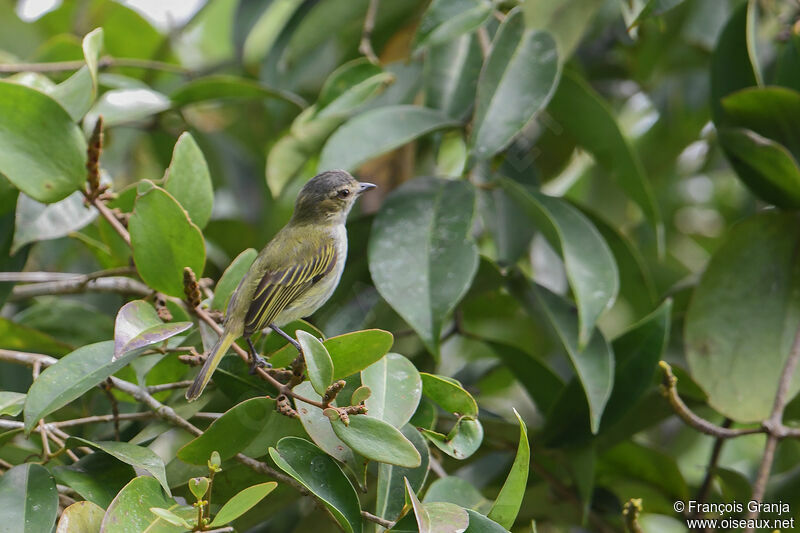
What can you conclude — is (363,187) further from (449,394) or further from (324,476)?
(324,476)

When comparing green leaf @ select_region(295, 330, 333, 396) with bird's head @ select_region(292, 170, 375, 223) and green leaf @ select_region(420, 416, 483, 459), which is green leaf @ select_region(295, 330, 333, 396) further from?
bird's head @ select_region(292, 170, 375, 223)

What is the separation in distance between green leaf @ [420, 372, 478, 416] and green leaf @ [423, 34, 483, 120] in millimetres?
1316

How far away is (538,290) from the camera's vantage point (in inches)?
108

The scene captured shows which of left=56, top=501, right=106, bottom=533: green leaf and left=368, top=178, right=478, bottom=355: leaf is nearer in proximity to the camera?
left=56, top=501, right=106, bottom=533: green leaf

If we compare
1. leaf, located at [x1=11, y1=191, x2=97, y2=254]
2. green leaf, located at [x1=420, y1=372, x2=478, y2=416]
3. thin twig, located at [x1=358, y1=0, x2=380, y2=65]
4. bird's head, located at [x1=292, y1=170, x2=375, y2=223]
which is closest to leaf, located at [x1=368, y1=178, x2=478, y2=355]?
bird's head, located at [x1=292, y1=170, x2=375, y2=223]

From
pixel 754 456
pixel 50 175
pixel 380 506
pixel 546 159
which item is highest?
pixel 50 175

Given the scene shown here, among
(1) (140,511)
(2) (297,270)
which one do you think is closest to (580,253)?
(2) (297,270)

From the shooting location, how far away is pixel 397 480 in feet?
6.28

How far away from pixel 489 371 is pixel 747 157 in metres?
1.18

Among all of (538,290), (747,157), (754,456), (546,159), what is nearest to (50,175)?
(538,290)

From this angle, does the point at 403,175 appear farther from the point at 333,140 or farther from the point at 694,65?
the point at 694,65

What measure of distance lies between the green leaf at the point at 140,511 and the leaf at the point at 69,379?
23 cm

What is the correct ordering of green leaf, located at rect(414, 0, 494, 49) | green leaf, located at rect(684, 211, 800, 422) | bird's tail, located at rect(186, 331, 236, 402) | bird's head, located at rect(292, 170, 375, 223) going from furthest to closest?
1. bird's head, located at rect(292, 170, 375, 223)
2. green leaf, located at rect(414, 0, 494, 49)
3. green leaf, located at rect(684, 211, 800, 422)
4. bird's tail, located at rect(186, 331, 236, 402)

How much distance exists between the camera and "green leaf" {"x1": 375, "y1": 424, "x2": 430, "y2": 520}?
74.2 inches
